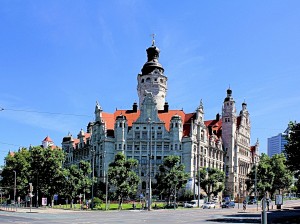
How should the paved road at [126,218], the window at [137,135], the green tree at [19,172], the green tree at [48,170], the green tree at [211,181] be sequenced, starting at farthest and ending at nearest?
1. the window at [137,135]
2. the green tree at [19,172]
3. the green tree at [211,181]
4. the green tree at [48,170]
5. the paved road at [126,218]

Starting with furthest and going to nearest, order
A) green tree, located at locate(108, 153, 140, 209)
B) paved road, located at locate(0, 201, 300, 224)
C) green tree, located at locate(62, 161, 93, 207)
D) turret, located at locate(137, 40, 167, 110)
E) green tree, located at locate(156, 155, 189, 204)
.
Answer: turret, located at locate(137, 40, 167, 110) → green tree, located at locate(62, 161, 93, 207) → green tree, located at locate(156, 155, 189, 204) → green tree, located at locate(108, 153, 140, 209) → paved road, located at locate(0, 201, 300, 224)

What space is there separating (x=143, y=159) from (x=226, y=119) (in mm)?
34185

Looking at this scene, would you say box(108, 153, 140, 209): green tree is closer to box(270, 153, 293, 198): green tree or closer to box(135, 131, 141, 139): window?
box(135, 131, 141, 139): window

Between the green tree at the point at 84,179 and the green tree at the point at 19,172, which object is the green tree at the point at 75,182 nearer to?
the green tree at the point at 84,179

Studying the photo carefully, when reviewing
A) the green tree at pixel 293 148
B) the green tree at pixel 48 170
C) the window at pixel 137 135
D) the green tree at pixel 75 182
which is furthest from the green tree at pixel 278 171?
the green tree at pixel 293 148

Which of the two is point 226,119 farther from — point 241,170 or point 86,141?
point 86,141

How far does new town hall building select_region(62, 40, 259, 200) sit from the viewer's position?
10369 centimetres

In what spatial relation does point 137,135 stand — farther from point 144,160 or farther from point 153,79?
point 153,79

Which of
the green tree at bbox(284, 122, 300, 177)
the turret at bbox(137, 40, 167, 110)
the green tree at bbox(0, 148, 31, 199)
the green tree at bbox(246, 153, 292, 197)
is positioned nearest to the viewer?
the green tree at bbox(284, 122, 300, 177)

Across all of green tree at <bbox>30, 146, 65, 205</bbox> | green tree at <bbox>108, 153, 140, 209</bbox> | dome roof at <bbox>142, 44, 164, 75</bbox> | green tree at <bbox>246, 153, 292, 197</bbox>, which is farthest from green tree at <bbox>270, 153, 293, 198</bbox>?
green tree at <bbox>30, 146, 65, 205</bbox>

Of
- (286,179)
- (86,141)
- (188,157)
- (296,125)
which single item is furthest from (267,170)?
(296,125)

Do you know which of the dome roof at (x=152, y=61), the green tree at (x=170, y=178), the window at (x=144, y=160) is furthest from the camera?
the dome roof at (x=152, y=61)

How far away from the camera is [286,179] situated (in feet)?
368

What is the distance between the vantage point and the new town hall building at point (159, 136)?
340ft
